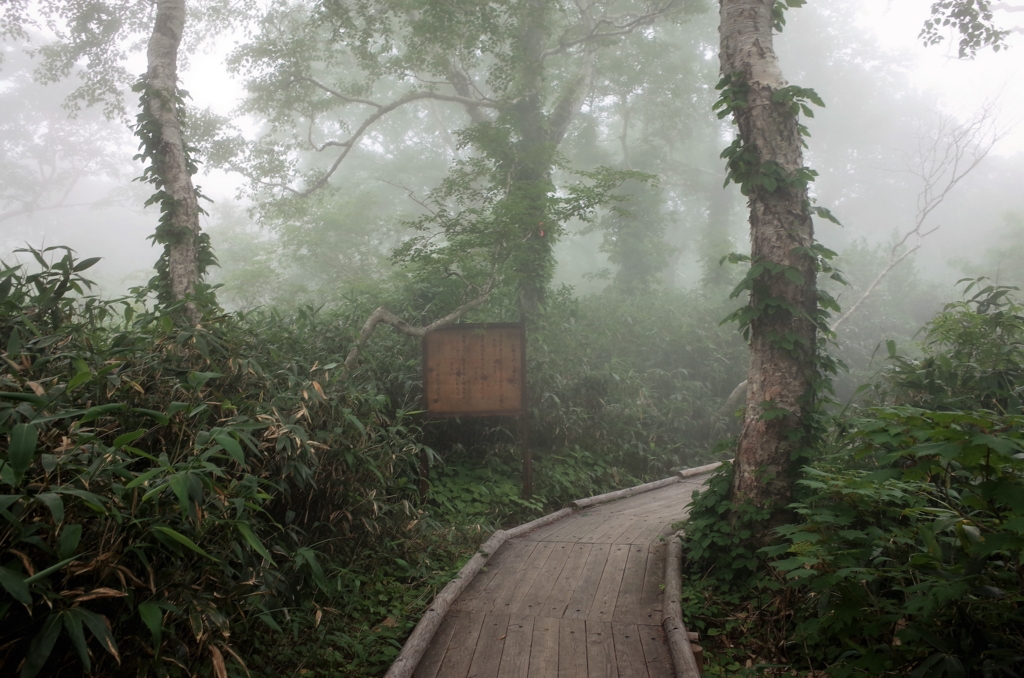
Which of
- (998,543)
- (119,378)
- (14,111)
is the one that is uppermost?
(14,111)

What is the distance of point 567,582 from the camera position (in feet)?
15.5

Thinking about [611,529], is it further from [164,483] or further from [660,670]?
[164,483]

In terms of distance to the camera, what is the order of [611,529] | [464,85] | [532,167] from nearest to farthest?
[611,529], [532,167], [464,85]

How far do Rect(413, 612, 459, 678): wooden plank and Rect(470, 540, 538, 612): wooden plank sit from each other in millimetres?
263

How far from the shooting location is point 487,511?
6629mm

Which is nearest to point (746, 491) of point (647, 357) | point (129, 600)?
point (129, 600)

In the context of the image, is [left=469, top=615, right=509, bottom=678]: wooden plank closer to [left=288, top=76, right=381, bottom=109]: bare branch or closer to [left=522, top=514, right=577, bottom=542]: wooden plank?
[left=522, top=514, right=577, bottom=542]: wooden plank

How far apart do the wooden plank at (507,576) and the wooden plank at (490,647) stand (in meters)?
0.21

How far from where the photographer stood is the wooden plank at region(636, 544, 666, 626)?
4.07 metres

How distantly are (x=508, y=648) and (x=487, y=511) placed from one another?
295cm

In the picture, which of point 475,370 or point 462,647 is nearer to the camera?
point 462,647

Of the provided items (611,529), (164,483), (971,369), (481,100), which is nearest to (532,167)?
(481,100)

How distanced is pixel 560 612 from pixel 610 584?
2.08 ft

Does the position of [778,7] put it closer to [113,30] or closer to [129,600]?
[129,600]
